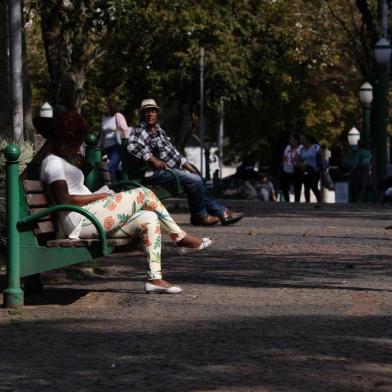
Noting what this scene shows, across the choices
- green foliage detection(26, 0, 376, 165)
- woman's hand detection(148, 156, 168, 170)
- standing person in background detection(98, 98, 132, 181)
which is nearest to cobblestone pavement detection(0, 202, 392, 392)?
woman's hand detection(148, 156, 168, 170)

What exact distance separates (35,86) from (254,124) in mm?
10785

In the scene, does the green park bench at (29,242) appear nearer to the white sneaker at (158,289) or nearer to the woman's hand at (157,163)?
the white sneaker at (158,289)

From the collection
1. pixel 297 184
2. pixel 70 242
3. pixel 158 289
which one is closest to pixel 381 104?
pixel 297 184

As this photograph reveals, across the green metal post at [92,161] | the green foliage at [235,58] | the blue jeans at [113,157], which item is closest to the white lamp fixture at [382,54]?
the blue jeans at [113,157]

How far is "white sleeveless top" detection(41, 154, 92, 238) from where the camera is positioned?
33.7ft

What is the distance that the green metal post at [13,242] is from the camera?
9.94 m

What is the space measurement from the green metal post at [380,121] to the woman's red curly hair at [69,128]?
2379 cm

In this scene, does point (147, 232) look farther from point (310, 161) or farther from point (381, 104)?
point (381, 104)

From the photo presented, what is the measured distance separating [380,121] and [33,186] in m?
24.8

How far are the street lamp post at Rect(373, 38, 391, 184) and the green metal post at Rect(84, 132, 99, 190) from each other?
2035 cm

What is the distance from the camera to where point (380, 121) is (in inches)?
1359

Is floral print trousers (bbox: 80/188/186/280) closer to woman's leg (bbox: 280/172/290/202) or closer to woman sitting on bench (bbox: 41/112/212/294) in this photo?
woman sitting on bench (bbox: 41/112/212/294)

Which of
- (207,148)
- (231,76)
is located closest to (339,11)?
(231,76)

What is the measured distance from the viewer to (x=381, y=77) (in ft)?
112
